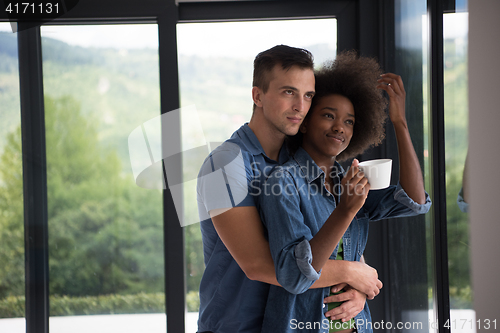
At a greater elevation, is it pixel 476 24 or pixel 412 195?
pixel 476 24

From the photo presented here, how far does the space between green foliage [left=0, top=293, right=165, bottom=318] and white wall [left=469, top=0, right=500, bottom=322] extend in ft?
5.06

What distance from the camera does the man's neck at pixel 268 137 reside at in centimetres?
112

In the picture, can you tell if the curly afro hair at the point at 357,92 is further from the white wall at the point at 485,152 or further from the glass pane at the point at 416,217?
the white wall at the point at 485,152

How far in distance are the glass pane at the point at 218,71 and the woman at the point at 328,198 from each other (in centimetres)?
61

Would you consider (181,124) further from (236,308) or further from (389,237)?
(389,237)

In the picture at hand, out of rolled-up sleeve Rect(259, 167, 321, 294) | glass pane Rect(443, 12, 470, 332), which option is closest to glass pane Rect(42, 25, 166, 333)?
rolled-up sleeve Rect(259, 167, 321, 294)

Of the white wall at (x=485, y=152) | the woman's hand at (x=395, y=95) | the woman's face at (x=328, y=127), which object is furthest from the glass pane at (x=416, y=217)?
the woman's face at (x=328, y=127)

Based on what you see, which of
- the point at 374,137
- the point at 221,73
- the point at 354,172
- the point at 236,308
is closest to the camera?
the point at 354,172

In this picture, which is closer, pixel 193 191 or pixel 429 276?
pixel 429 276

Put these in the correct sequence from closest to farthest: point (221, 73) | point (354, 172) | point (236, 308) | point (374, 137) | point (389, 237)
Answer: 1. point (354, 172)
2. point (236, 308)
3. point (374, 137)
4. point (389, 237)
5. point (221, 73)

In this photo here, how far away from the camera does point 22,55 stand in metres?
1.86

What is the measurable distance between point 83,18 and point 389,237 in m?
1.97

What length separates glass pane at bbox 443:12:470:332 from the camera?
1.10m

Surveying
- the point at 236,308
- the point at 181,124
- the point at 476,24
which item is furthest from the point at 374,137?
the point at 181,124
